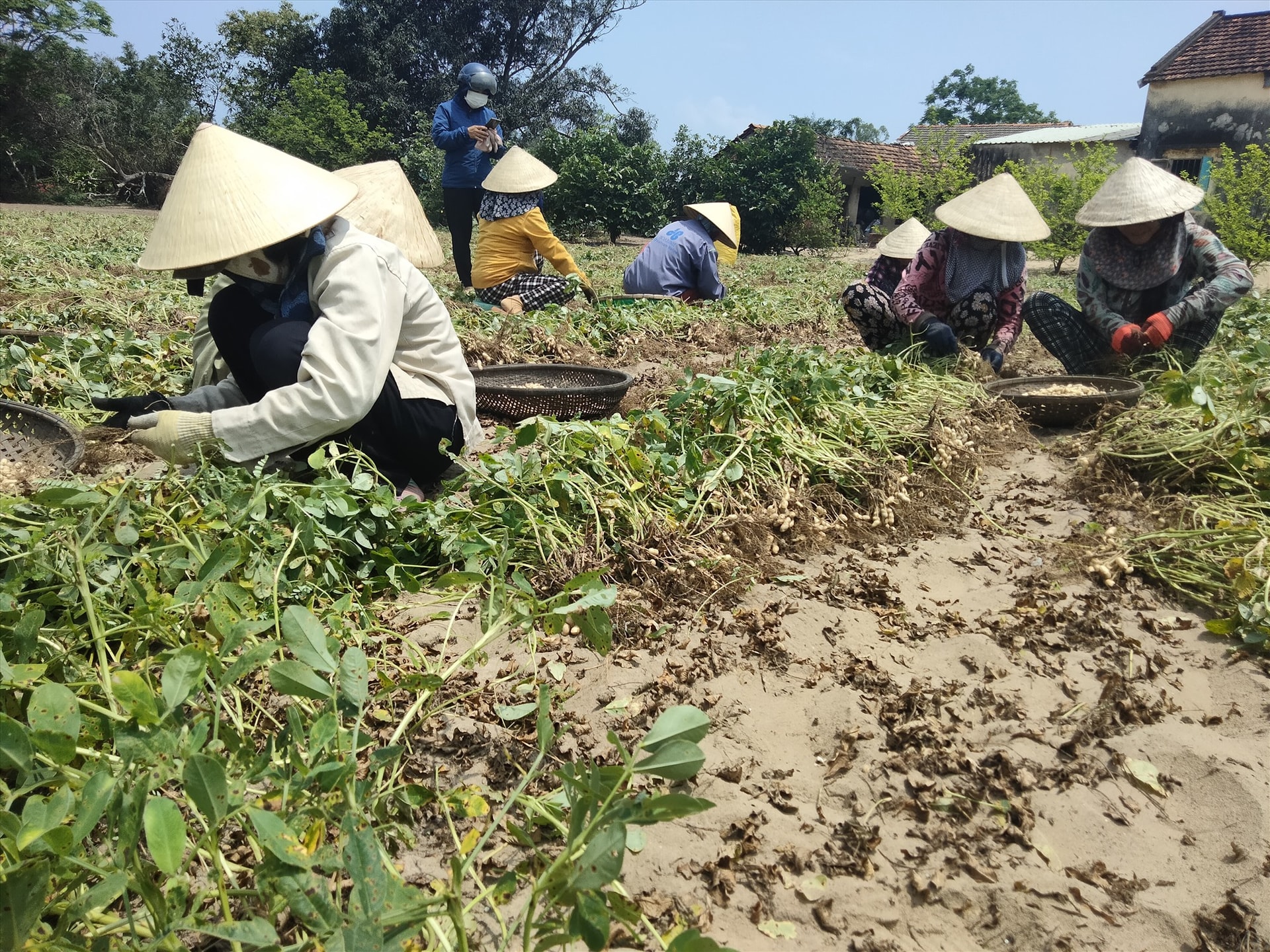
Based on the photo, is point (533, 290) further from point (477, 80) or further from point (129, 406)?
point (129, 406)

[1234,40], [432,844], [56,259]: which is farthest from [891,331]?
[1234,40]

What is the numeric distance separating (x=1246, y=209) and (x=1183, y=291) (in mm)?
8784

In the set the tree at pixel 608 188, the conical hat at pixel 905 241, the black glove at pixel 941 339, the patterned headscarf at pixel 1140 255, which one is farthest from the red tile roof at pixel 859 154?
the black glove at pixel 941 339

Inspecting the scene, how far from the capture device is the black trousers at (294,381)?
2.34 meters

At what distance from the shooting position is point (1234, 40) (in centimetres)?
1759

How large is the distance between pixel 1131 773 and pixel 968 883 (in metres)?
0.47

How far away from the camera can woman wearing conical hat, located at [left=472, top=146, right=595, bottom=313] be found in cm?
584

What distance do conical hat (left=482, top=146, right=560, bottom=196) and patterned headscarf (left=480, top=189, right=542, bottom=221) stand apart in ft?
0.12

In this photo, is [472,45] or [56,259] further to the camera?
[472,45]

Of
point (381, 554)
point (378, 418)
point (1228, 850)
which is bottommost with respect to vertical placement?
point (1228, 850)

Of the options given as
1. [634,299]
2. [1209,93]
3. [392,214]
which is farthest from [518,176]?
[1209,93]

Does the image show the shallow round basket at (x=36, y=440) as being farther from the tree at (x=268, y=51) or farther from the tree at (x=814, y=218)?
the tree at (x=268, y=51)

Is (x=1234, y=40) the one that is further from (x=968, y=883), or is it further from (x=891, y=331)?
(x=968, y=883)

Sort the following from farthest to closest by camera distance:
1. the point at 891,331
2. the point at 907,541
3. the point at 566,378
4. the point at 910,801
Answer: the point at 891,331 → the point at 566,378 → the point at 907,541 → the point at 910,801
